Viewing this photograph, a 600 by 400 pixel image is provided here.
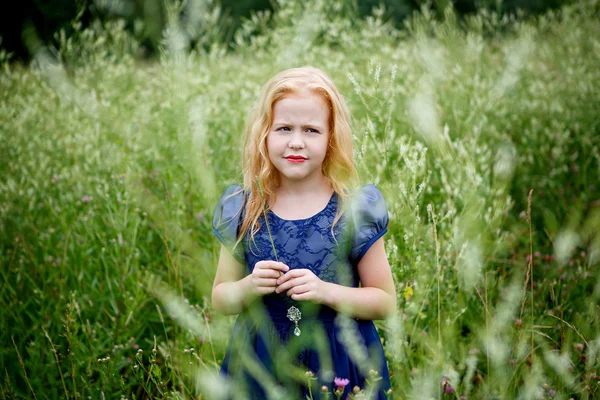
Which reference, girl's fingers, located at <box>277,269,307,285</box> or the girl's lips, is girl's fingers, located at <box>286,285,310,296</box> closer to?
girl's fingers, located at <box>277,269,307,285</box>

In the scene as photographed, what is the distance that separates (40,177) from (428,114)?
2156 millimetres

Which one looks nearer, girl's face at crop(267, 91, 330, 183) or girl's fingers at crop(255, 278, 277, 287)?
girl's fingers at crop(255, 278, 277, 287)

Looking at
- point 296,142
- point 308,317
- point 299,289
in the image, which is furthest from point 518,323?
point 296,142

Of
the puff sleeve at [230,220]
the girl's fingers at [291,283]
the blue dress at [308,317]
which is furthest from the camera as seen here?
the puff sleeve at [230,220]

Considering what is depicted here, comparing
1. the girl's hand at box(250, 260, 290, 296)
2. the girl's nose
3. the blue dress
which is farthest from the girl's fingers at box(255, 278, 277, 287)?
the girl's nose

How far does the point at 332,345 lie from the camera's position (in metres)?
1.53

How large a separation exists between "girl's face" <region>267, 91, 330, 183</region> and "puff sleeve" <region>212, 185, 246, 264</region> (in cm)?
18

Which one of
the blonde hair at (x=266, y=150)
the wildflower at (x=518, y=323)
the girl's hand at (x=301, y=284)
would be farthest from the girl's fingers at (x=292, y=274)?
the wildflower at (x=518, y=323)

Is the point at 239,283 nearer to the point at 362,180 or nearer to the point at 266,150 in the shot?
the point at 266,150

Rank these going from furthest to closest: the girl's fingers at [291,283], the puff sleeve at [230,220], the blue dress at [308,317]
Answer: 1. the puff sleeve at [230,220]
2. the blue dress at [308,317]
3. the girl's fingers at [291,283]

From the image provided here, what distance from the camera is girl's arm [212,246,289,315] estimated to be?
142 centimetres

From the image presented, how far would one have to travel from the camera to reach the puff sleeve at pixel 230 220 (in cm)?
163

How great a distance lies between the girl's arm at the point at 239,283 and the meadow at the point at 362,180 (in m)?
0.08

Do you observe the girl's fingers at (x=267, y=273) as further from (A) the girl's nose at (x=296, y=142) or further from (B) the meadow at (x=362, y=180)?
(A) the girl's nose at (x=296, y=142)
